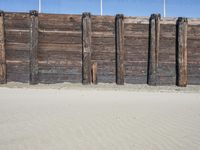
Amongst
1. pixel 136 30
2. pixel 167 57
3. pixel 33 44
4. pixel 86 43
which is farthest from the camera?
pixel 167 57

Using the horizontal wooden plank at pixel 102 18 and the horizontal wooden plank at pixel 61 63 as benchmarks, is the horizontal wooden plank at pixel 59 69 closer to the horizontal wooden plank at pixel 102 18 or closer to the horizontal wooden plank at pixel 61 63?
the horizontal wooden plank at pixel 61 63

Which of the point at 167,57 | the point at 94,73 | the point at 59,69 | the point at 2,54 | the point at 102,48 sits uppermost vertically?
the point at 102,48

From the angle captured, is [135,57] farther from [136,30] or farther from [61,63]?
[61,63]

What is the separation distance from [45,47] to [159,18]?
4.15m

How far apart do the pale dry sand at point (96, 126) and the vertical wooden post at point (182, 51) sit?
18.9 ft

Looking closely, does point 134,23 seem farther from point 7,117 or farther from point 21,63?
point 7,117

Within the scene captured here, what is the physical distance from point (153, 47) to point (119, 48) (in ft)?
4.04

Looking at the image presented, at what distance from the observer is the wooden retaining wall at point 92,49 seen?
1395 cm

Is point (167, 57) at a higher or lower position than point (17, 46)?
lower

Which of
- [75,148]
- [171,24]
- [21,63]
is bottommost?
[75,148]

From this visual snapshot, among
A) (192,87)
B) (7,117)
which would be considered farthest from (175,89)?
(7,117)

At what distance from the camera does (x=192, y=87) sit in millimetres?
14672

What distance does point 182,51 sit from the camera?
1469 centimetres

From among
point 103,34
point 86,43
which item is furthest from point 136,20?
point 86,43
